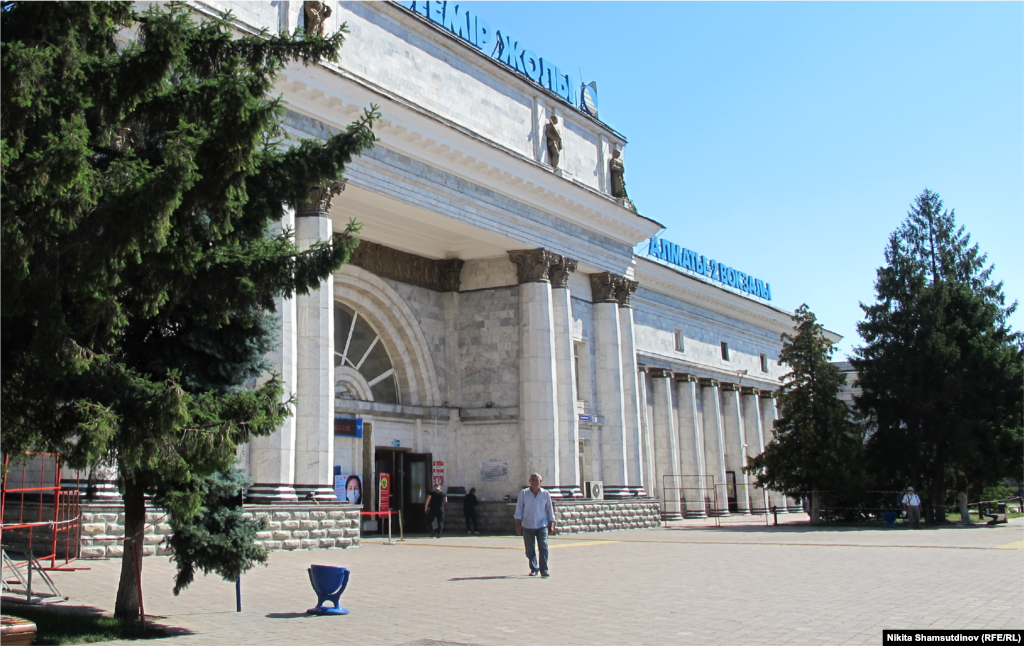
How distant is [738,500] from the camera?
42875mm

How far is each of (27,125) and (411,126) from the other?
48.6 feet

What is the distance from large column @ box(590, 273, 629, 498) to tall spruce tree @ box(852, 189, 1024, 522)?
9697 mm

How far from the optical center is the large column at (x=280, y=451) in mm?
17750

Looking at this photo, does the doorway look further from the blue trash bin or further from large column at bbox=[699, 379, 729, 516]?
large column at bbox=[699, 379, 729, 516]

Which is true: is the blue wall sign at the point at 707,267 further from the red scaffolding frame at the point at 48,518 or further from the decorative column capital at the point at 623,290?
the red scaffolding frame at the point at 48,518

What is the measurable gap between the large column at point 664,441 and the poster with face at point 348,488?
16.3 m

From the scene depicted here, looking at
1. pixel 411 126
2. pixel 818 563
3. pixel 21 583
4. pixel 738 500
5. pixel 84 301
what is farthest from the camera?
pixel 738 500

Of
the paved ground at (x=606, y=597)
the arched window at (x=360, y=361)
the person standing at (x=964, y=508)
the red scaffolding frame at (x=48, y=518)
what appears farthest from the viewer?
the person standing at (x=964, y=508)

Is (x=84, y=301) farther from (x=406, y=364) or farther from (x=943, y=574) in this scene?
(x=406, y=364)

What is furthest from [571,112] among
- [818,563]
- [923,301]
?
[818,563]

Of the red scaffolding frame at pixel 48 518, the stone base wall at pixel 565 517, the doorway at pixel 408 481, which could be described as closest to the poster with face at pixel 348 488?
the doorway at pixel 408 481

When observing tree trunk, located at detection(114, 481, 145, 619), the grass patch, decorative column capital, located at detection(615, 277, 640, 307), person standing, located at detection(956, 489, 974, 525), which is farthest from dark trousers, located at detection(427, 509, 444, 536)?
person standing, located at detection(956, 489, 974, 525)

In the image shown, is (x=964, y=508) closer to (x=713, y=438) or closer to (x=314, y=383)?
(x=713, y=438)

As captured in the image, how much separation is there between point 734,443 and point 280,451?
29.5 metres
